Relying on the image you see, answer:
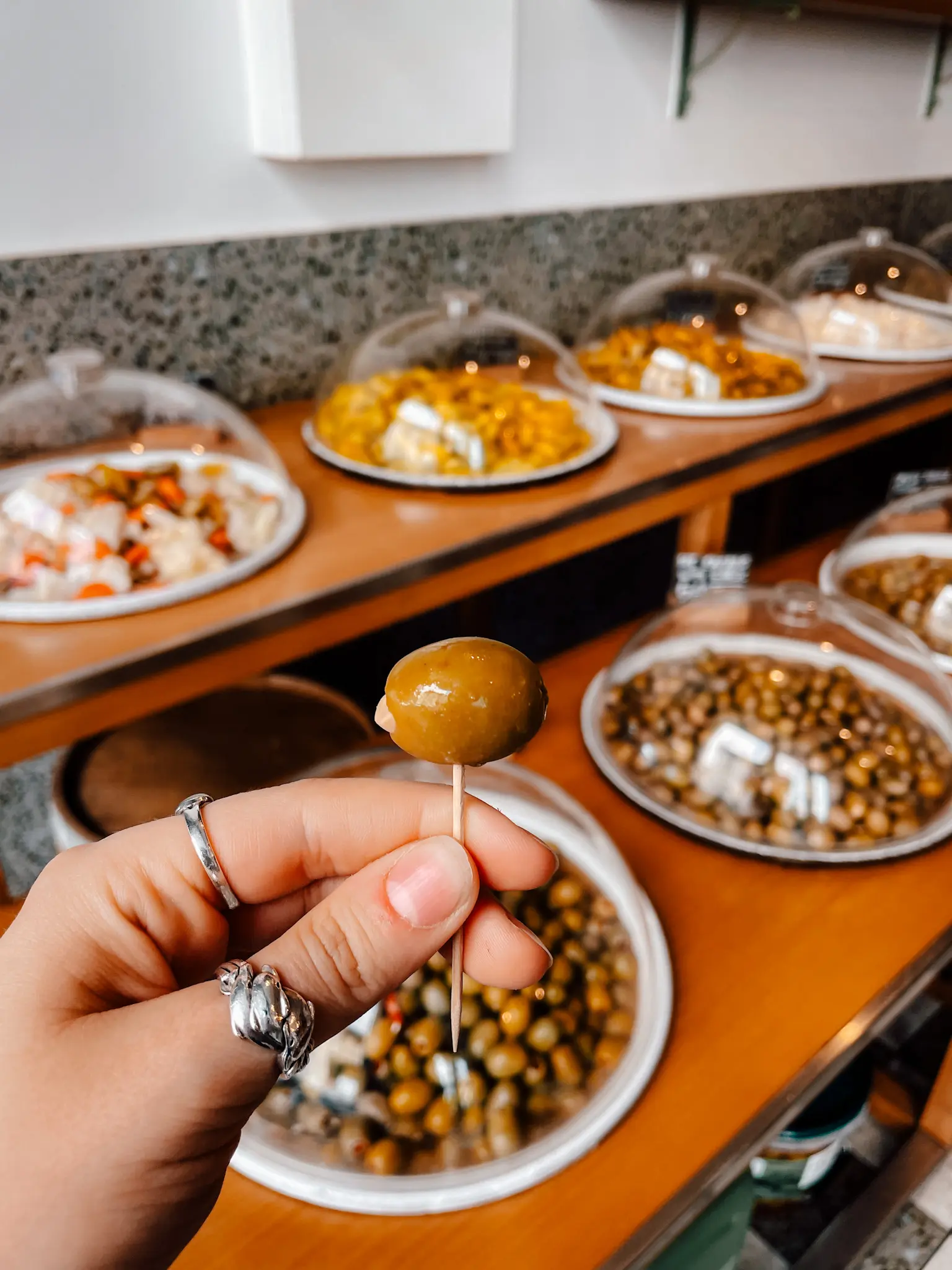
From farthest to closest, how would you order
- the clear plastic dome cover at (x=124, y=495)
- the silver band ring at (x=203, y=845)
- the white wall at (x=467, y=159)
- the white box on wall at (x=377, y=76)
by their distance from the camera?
1. the white box on wall at (x=377, y=76)
2. the white wall at (x=467, y=159)
3. the clear plastic dome cover at (x=124, y=495)
4. the silver band ring at (x=203, y=845)

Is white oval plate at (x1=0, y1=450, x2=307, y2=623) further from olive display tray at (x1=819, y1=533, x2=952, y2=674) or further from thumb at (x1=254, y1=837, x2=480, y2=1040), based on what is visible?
olive display tray at (x1=819, y1=533, x2=952, y2=674)

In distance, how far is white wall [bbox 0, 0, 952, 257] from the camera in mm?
1347

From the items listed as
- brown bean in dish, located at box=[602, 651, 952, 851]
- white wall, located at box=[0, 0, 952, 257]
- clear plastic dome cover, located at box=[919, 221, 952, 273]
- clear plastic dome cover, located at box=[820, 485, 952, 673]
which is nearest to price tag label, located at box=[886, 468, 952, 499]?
clear plastic dome cover, located at box=[820, 485, 952, 673]

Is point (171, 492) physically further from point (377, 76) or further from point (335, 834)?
point (377, 76)

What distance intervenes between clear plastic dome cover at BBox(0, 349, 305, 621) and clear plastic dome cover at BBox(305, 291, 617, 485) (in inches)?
7.2

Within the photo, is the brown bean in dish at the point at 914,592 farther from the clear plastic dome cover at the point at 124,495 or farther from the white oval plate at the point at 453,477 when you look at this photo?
the clear plastic dome cover at the point at 124,495

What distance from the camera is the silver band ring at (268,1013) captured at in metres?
0.47

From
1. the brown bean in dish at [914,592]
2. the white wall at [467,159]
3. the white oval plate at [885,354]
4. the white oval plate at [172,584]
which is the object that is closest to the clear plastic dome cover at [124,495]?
the white oval plate at [172,584]

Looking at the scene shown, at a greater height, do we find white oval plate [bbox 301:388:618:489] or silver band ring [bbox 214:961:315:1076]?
silver band ring [bbox 214:961:315:1076]

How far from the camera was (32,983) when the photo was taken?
0.48m

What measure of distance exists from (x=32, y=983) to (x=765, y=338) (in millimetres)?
1891

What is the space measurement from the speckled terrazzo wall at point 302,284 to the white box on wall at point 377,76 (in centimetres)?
19

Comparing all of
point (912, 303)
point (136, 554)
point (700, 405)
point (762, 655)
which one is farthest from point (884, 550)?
point (136, 554)

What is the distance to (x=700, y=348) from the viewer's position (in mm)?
1847
